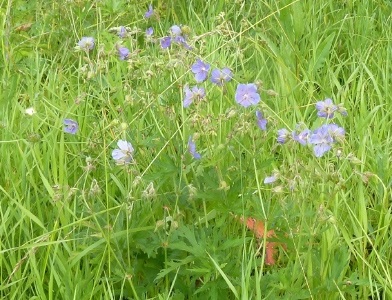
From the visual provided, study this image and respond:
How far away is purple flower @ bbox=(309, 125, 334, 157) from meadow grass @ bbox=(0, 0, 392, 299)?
0.05 metres

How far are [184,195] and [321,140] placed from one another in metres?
0.43

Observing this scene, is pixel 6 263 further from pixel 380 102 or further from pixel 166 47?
pixel 380 102

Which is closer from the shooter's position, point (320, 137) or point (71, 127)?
point (320, 137)

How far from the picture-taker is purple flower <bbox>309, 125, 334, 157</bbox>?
193 centimetres

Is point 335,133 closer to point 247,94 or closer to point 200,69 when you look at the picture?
point 247,94

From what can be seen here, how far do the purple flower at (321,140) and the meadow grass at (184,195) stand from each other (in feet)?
0.15

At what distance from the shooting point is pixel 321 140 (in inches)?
76.7

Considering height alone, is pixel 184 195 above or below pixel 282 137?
below

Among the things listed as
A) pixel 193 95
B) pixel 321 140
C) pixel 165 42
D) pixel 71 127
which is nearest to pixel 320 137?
pixel 321 140

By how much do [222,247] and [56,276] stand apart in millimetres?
420

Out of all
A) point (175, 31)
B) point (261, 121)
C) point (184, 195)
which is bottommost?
point (184, 195)

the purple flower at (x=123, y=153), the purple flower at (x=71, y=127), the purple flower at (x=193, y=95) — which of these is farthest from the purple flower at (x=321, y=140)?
the purple flower at (x=71, y=127)

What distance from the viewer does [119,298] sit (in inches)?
86.0

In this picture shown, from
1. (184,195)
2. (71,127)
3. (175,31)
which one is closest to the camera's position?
(184,195)
